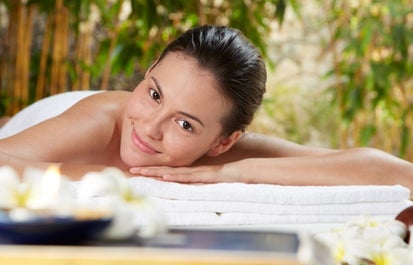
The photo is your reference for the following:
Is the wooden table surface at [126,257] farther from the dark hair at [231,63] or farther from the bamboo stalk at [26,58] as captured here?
the bamboo stalk at [26,58]

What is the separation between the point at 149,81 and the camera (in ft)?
6.42

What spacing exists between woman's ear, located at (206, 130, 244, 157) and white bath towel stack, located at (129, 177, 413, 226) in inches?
15.6

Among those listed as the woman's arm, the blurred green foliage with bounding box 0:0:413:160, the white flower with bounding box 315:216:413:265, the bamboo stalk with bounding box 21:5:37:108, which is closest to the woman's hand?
the woman's arm

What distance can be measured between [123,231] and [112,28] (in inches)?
122

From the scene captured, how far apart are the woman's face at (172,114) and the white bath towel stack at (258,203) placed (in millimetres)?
235

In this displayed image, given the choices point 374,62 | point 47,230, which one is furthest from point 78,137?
point 374,62

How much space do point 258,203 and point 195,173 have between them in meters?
0.29

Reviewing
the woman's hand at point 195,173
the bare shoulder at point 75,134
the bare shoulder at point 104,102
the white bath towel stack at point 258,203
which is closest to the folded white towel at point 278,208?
the white bath towel stack at point 258,203

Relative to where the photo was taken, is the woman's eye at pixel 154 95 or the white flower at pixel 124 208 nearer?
the white flower at pixel 124 208

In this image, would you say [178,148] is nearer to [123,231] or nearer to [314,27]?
[123,231]

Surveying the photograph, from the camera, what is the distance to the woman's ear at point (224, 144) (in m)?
2.08

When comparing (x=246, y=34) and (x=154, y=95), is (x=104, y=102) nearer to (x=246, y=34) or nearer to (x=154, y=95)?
(x=154, y=95)

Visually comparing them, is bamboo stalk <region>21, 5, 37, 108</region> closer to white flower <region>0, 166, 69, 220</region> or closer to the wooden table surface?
white flower <region>0, 166, 69, 220</region>

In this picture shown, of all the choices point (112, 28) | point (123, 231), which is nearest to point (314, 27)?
point (112, 28)
